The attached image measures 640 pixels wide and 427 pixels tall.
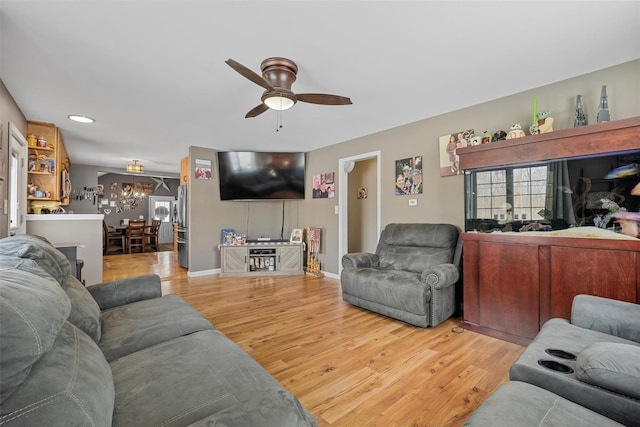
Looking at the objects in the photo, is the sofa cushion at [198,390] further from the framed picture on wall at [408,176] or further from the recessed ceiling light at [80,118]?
the recessed ceiling light at [80,118]

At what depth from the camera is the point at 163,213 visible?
419 inches

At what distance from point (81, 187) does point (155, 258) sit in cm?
279

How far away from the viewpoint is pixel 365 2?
169cm

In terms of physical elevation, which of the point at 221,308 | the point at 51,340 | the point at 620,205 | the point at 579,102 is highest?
the point at 579,102

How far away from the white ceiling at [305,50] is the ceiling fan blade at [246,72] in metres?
0.21

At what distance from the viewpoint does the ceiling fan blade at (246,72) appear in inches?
76.9

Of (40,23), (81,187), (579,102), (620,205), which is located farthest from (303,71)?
(81,187)

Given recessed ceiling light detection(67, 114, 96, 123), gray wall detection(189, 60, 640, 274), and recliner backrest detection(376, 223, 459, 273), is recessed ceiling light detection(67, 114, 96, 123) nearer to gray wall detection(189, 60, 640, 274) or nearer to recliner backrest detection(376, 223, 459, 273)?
gray wall detection(189, 60, 640, 274)

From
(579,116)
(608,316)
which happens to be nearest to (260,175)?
(579,116)

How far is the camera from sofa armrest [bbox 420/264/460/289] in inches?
107

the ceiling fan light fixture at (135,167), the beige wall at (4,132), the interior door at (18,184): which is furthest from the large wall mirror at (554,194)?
the ceiling fan light fixture at (135,167)

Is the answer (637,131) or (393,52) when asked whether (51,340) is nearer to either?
(393,52)

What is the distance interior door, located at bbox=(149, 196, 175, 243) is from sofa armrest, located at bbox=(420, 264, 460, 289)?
10.0 metres

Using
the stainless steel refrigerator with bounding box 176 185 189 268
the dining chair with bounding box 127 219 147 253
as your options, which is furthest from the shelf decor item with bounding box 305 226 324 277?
the dining chair with bounding box 127 219 147 253
